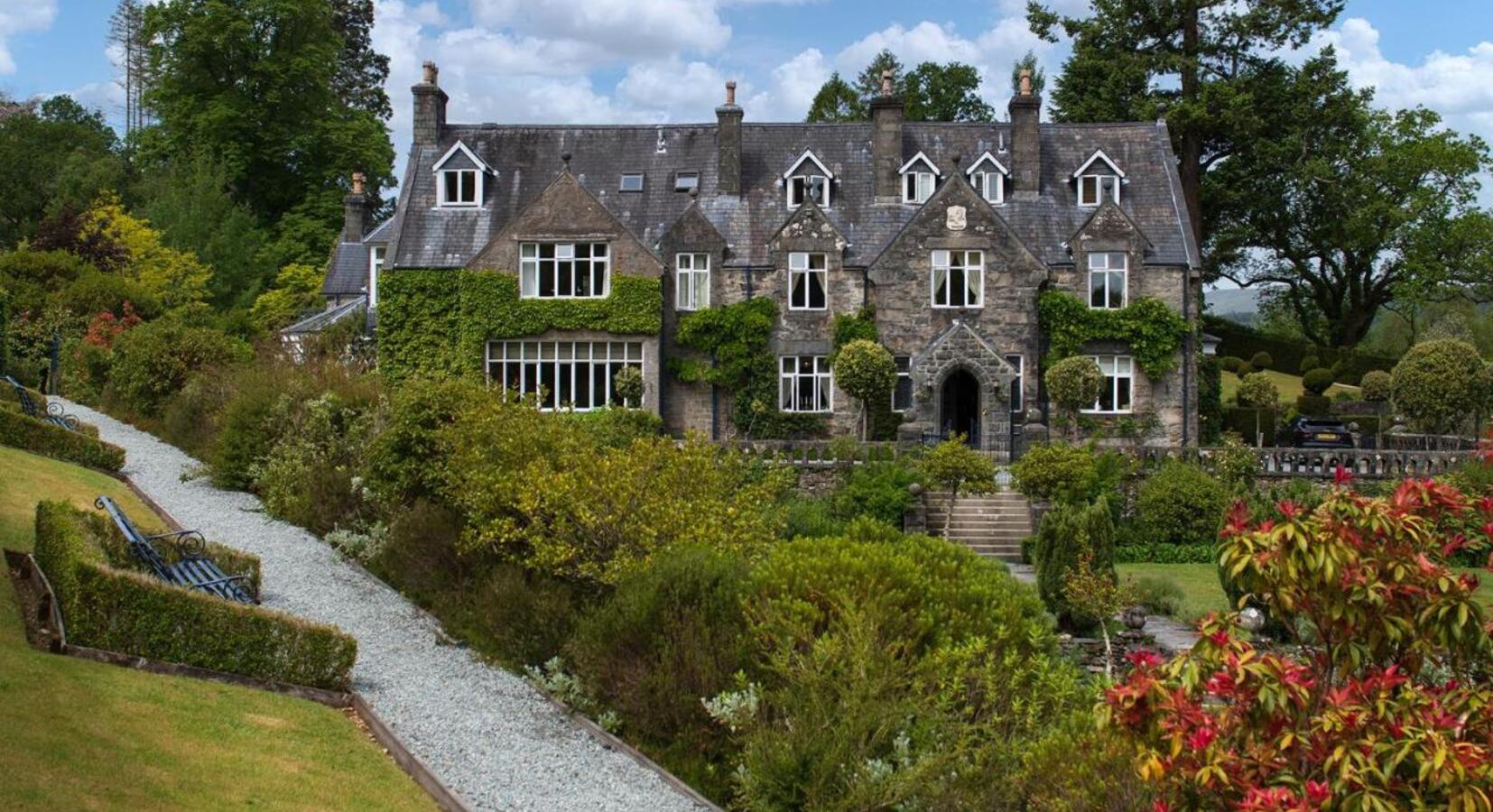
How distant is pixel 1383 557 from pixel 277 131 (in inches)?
2345

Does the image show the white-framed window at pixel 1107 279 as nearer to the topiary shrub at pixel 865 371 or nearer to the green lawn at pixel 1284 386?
the topiary shrub at pixel 865 371

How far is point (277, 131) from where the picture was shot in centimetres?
5975

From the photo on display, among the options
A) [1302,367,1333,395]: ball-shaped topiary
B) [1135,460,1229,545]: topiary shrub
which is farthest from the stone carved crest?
[1302,367,1333,395]: ball-shaped topiary

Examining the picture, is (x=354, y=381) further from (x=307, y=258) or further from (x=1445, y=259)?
(x=1445, y=259)

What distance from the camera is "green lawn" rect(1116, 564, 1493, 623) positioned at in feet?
71.8

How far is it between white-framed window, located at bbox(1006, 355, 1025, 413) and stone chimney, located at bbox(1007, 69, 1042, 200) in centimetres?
544

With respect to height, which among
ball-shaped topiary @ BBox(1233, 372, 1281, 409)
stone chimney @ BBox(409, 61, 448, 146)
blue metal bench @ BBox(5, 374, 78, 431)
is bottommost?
blue metal bench @ BBox(5, 374, 78, 431)

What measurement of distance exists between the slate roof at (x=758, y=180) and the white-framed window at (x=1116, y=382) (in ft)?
10.3

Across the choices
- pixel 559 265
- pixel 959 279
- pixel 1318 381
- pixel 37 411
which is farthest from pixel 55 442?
pixel 1318 381

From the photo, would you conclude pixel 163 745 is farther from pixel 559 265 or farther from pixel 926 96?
pixel 926 96

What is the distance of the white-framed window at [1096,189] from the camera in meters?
39.4

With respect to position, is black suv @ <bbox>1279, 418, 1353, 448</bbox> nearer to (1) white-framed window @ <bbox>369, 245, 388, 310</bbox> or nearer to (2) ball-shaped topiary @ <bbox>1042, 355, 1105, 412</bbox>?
(2) ball-shaped topiary @ <bbox>1042, 355, 1105, 412</bbox>

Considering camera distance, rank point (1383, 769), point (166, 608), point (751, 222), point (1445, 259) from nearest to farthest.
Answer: point (1383, 769) → point (166, 608) → point (751, 222) → point (1445, 259)

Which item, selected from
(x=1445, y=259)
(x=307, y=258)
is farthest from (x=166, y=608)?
(x=1445, y=259)
